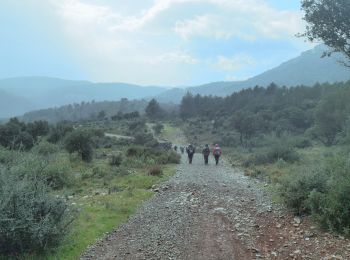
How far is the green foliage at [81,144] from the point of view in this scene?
3447 centimetres

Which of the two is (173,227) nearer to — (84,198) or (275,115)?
(84,198)

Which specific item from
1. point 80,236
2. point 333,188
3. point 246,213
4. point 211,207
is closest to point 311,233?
point 333,188

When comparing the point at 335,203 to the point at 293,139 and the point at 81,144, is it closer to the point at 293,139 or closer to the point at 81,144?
the point at 81,144

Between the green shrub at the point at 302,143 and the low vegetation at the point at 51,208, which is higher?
the low vegetation at the point at 51,208

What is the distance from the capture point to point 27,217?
342 inches

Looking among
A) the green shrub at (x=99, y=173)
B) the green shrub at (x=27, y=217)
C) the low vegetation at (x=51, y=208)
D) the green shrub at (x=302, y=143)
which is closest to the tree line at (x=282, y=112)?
the green shrub at (x=302, y=143)

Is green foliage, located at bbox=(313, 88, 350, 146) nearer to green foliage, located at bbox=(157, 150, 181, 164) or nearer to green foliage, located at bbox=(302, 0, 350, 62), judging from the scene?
green foliage, located at bbox=(157, 150, 181, 164)

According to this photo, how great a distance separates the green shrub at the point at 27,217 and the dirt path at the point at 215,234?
0.92m

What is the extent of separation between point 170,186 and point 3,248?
1080cm

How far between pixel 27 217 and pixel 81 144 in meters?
26.2

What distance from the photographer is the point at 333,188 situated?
36.6 ft

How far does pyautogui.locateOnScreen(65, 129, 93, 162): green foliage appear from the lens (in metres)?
34.5

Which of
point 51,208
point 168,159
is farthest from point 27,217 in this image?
point 168,159

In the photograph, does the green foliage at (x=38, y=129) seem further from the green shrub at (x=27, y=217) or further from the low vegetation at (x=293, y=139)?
the green shrub at (x=27, y=217)
